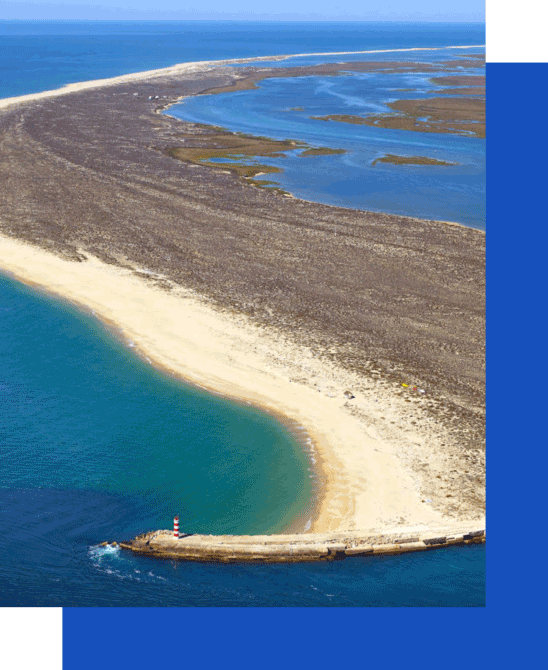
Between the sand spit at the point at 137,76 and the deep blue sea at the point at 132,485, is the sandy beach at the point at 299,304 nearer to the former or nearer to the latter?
the deep blue sea at the point at 132,485

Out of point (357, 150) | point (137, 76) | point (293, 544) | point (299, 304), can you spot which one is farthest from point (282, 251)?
point (137, 76)

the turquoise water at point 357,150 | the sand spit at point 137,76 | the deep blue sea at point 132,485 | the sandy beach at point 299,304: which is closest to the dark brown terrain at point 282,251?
the sandy beach at point 299,304

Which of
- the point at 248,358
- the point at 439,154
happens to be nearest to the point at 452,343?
the point at 248,358


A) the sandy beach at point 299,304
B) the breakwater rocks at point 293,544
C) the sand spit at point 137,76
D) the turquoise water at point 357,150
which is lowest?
the breakwater rocks at point 293,544

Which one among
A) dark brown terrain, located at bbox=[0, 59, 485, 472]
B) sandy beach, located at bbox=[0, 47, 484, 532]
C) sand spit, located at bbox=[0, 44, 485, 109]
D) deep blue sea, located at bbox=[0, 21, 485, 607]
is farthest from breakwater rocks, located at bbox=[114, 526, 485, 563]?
sand spit, located at bbox=[0, 44, 485, 109]

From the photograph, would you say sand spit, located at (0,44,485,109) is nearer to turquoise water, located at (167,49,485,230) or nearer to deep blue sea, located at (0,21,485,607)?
turquoise water, located at (167,49,485,230)

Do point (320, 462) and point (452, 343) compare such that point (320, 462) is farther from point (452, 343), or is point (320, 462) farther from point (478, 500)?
point (452, 343)

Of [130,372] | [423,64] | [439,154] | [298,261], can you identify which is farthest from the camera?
[423,64]
